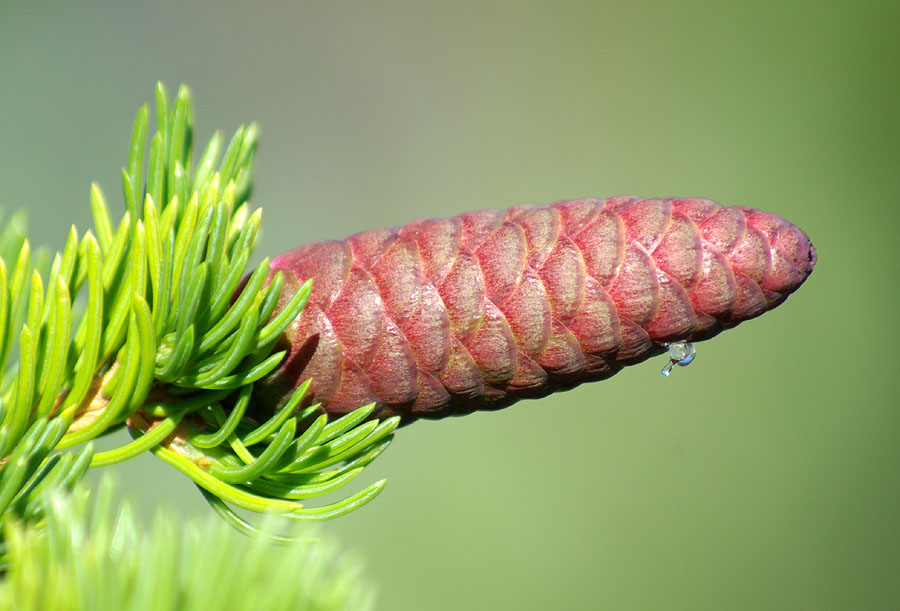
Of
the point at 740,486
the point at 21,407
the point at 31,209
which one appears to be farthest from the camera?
the point at 740,486

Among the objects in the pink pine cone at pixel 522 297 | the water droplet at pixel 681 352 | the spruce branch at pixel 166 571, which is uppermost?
the pink pine cone at pixel 522 297

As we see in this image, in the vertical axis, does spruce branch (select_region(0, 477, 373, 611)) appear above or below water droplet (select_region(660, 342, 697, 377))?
below

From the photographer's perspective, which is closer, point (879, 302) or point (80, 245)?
point (80, 245)

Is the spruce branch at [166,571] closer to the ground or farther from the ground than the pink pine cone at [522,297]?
closer to the ground

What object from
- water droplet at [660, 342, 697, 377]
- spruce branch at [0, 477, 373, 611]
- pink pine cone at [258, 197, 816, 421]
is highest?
pink pine cone at [258, 197, 816, 421]

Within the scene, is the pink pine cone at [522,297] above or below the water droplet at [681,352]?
above

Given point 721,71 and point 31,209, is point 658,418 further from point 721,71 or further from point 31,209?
point 31,209

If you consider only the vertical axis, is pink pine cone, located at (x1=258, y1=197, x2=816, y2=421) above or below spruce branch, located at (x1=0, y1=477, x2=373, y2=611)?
above

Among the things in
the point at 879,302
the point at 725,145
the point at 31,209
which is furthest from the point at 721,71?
the point at 31,209
